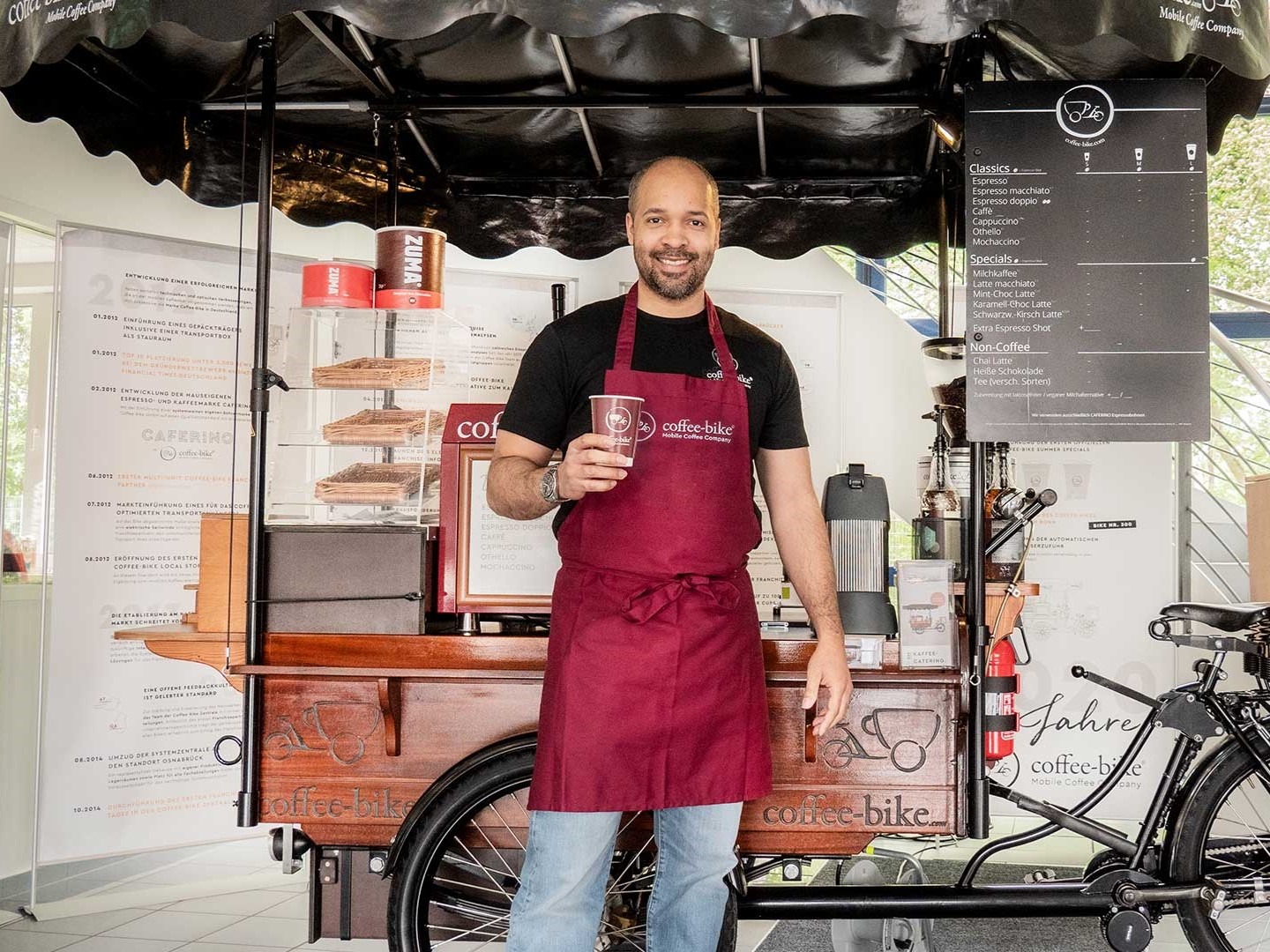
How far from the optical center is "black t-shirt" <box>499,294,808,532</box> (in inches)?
93.8

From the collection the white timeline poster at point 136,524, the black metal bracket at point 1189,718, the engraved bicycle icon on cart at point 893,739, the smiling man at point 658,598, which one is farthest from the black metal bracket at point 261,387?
the black metal bracket at point 1189,718

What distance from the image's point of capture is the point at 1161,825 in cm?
305

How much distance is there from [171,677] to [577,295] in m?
2.33

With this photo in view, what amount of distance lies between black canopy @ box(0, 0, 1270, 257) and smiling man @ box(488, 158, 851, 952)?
2.09 feet

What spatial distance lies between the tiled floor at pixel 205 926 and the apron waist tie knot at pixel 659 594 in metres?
1.88

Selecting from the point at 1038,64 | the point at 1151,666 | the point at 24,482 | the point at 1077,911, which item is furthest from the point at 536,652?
the point at 1151,666

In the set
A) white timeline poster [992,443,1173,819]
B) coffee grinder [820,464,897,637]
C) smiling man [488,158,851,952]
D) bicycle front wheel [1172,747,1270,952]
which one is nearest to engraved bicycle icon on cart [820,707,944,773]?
coffee grinder [820,464,897,637]

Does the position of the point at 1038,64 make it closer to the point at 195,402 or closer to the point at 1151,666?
the point at 1151,666

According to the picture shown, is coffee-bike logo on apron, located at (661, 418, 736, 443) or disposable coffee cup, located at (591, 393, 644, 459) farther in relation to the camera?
coffee-bike logo on apron, located at (661, 418, 736, 443)

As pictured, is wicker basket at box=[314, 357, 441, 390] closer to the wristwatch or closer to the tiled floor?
the wristwatch

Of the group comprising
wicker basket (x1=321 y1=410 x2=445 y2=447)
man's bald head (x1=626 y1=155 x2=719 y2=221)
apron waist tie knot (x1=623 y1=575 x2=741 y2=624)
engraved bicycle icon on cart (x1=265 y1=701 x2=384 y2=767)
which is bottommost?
engraved bicycle icon on cart (x1=265 y1=701 x2=384 y2=767)

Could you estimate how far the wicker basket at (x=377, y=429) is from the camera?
292cm

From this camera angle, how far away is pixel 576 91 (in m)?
3.36

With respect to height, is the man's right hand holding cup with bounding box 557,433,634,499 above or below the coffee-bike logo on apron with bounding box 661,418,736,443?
below
